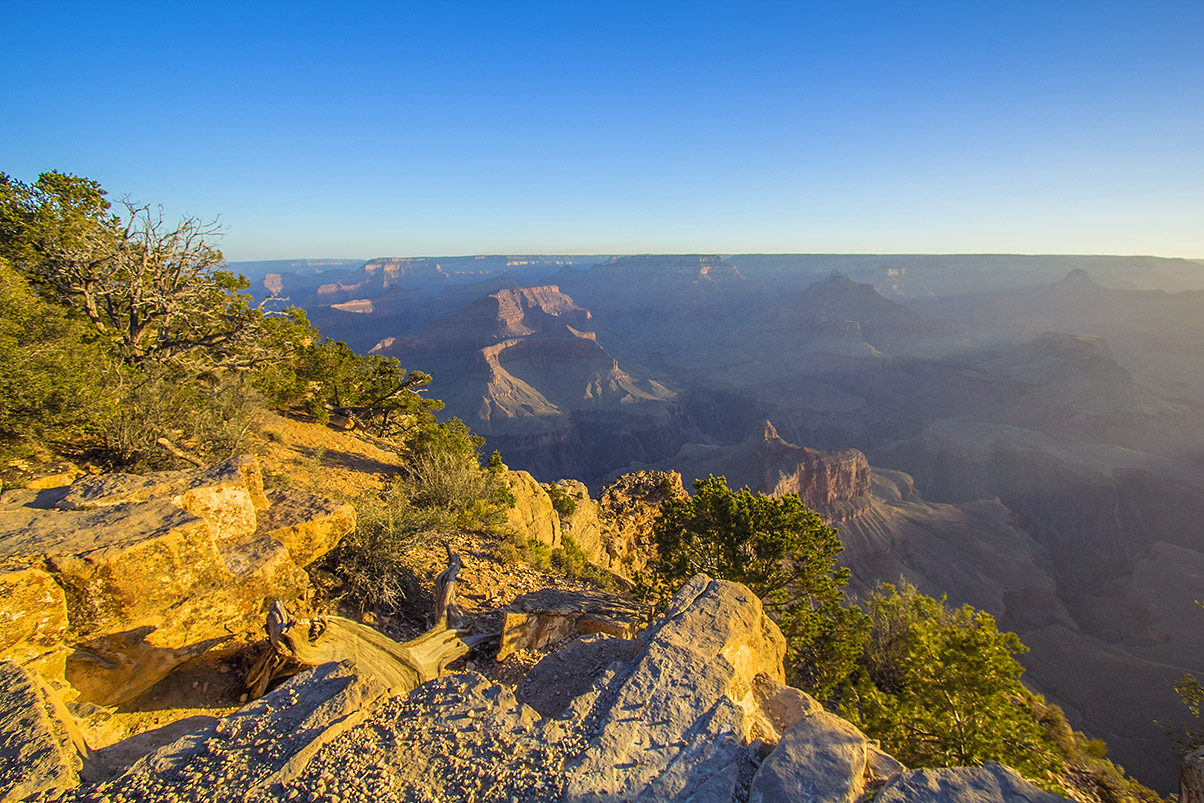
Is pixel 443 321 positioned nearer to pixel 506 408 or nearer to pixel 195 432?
pixel 506 408

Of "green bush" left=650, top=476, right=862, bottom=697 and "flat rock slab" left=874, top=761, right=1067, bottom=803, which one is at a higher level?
"flat rock slab" left=874, top=761, right=1067, bottom=803

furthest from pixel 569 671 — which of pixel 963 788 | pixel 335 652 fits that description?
pixel 963 788

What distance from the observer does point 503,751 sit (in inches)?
164

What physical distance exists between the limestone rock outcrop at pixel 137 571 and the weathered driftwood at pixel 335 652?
912 millimetres

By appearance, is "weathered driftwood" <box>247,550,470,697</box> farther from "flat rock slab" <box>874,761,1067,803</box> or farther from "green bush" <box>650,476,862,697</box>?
"green bush" <box>650,476,862,697</box>

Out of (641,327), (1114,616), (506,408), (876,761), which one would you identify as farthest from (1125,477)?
(641,327)

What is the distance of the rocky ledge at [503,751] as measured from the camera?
142 inches

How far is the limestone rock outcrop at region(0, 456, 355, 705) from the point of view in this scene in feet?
15.8

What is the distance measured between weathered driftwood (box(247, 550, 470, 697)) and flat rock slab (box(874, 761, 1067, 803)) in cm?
465

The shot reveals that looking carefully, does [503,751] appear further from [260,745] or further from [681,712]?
[260,745]

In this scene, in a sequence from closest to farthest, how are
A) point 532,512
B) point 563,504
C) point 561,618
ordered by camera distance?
point 561,618, point 532,512, point 563,504

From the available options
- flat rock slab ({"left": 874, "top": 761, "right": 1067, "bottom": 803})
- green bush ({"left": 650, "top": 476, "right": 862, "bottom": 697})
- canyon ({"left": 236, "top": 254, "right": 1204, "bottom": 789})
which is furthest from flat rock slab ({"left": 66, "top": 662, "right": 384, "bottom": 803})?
canyon ({"left": 236, "top": 254, "right": 1204, "bottom": 789})

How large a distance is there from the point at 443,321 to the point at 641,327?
232 ft

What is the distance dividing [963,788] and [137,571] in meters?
8.28
